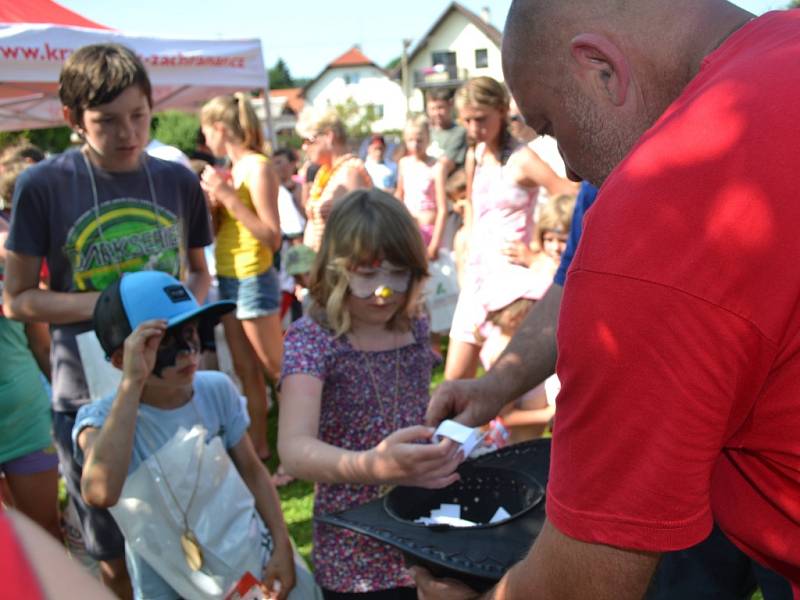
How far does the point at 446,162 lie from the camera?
7.52 meters

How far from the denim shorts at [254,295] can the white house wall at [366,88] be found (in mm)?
66531

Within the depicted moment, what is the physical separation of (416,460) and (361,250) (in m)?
0.77

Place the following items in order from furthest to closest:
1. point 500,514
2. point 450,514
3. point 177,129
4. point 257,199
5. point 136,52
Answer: point 177,129
point 136,52
point 257,199
point 450,514
point 500,514

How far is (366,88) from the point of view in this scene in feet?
247

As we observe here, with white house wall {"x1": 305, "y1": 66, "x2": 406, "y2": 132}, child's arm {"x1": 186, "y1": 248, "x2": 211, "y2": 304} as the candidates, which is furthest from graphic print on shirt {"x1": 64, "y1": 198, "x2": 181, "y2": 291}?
white house wall {"x1": 305, "y1": 66, "x2": 406, "y2": 132}

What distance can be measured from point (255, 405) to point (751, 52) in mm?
4292

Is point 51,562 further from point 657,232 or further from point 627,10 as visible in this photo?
point 627,10

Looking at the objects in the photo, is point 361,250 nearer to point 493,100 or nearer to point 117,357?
point 117,357

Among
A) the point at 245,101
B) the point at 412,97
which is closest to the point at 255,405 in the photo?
the point at 245,101

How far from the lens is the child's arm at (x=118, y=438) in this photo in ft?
7.76

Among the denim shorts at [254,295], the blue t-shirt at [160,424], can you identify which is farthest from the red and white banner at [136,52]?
the blue t-shirt at [160,424]

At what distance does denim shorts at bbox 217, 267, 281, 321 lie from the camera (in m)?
4.98

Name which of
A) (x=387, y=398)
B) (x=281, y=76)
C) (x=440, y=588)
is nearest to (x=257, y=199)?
(x=387, y=398)

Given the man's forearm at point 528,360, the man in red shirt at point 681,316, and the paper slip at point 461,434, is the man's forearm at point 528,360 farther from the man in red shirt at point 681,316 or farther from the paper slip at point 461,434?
the man in red shirt at point 681,316
